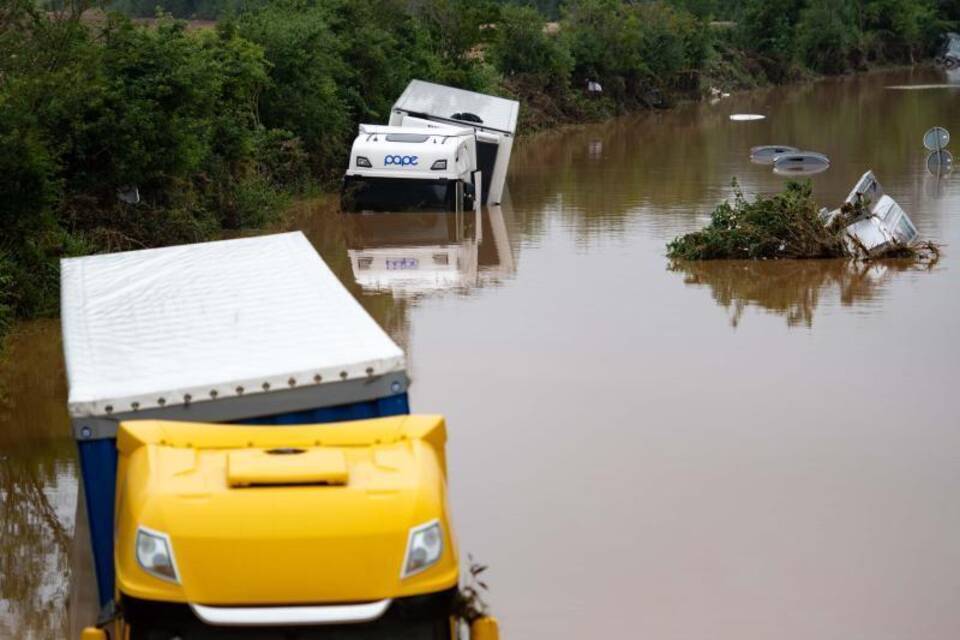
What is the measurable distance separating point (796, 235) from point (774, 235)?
348 mm

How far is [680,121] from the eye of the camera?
50031mm

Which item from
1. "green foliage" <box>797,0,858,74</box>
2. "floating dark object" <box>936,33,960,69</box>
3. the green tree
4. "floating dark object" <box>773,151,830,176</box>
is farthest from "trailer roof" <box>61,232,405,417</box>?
"floating dark object" <box>936,33,960,69</box>

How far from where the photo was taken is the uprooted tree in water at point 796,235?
22109 mm

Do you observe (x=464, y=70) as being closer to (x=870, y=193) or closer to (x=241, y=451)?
(x=870, y=193)

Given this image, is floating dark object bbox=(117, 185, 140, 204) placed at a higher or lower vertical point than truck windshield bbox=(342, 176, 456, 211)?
higher

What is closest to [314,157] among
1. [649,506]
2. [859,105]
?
[649,506]

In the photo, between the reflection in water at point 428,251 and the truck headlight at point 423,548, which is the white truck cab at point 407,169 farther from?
the truck headlight at point 423,548

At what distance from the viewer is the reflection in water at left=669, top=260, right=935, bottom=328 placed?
1919cm

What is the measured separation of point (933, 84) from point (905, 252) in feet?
147

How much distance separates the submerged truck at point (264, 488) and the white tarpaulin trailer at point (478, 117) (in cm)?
2013

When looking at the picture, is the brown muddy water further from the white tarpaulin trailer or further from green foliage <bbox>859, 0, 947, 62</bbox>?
green foliage <bbox>859, 0, 947, 62</bbox>

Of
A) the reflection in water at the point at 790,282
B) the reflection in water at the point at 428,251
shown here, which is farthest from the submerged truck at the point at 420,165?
the reflection in water at the point at 790,282

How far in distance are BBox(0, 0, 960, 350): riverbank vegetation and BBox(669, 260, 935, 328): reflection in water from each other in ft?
22.8

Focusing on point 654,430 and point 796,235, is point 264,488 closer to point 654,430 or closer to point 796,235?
point 654,430
